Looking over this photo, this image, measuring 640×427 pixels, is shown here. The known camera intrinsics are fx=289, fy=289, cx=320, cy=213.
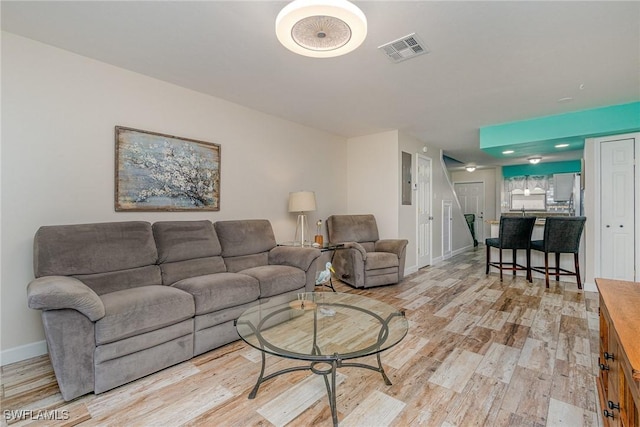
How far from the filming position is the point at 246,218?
364 cm

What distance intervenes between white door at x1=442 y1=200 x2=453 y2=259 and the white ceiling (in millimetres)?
2893

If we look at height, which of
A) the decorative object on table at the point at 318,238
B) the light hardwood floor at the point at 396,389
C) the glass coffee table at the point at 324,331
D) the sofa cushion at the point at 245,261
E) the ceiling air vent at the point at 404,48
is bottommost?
the light hardwood floor at the point at 396,389

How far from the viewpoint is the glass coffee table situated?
58.4 inches

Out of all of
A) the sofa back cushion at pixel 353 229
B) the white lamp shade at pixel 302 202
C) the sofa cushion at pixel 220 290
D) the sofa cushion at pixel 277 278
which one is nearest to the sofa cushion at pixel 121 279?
the sofa cushion at pixel 220 290

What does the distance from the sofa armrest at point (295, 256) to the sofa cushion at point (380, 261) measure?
1.12 meters

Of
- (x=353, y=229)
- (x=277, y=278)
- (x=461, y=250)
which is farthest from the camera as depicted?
(x=461, y=250)

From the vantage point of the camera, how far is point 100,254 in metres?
2.21

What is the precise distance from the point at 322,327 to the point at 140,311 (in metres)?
1.18

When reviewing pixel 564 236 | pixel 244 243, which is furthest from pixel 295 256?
pixel 564 236

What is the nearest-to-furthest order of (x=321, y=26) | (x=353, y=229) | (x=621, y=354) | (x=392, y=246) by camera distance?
(x=621, y=354)
(x=321, y=26)
(x=392, y=246)
(x=353, y=229)

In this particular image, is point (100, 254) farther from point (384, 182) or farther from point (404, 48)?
point (384, 182)

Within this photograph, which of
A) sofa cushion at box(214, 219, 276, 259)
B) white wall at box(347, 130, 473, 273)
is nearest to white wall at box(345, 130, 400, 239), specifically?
white wall at box(347, 130, 473, 273)

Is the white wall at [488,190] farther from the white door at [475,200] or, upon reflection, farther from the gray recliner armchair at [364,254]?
the gray recliner armchair at [364,254]

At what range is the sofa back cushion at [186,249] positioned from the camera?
2562 millimetres
